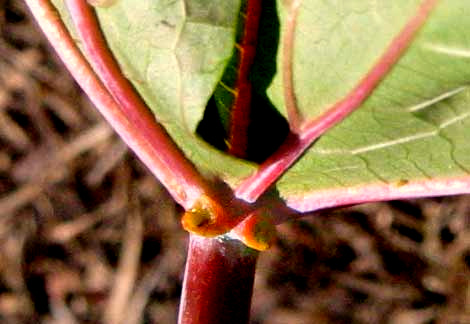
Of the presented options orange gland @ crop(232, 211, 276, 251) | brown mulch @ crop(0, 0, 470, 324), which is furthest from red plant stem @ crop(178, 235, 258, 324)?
brown mulch @ crop(0, 0, 470, 324)

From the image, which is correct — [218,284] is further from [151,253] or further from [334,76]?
[151,253]

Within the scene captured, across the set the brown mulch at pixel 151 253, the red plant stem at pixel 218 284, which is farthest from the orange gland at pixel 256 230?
the brown mulch at pixel 151 253

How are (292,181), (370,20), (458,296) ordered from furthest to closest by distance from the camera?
(458,296) → (292,181) → (370,20)

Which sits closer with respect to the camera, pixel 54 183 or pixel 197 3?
pixel 197 3

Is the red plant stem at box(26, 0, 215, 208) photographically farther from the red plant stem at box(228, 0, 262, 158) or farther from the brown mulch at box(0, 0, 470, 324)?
the brown mulch at box(0, 0, 470, 324)

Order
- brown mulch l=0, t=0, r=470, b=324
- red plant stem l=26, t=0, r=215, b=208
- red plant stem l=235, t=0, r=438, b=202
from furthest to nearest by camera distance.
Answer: brown mulch l=0, t=0, r=470, b=324 < red plant stem l=26, t=0, r=215, b=208 < red plant stem l=235, t=0, r=438, b=202

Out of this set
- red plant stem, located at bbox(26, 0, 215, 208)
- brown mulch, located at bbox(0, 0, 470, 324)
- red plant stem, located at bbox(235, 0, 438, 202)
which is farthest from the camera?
brown mulch, located at bbox(0, 0, 470, 324)

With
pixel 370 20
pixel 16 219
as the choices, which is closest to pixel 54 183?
pixel 16 219

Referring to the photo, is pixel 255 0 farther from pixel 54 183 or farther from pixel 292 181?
pixel 54 183
